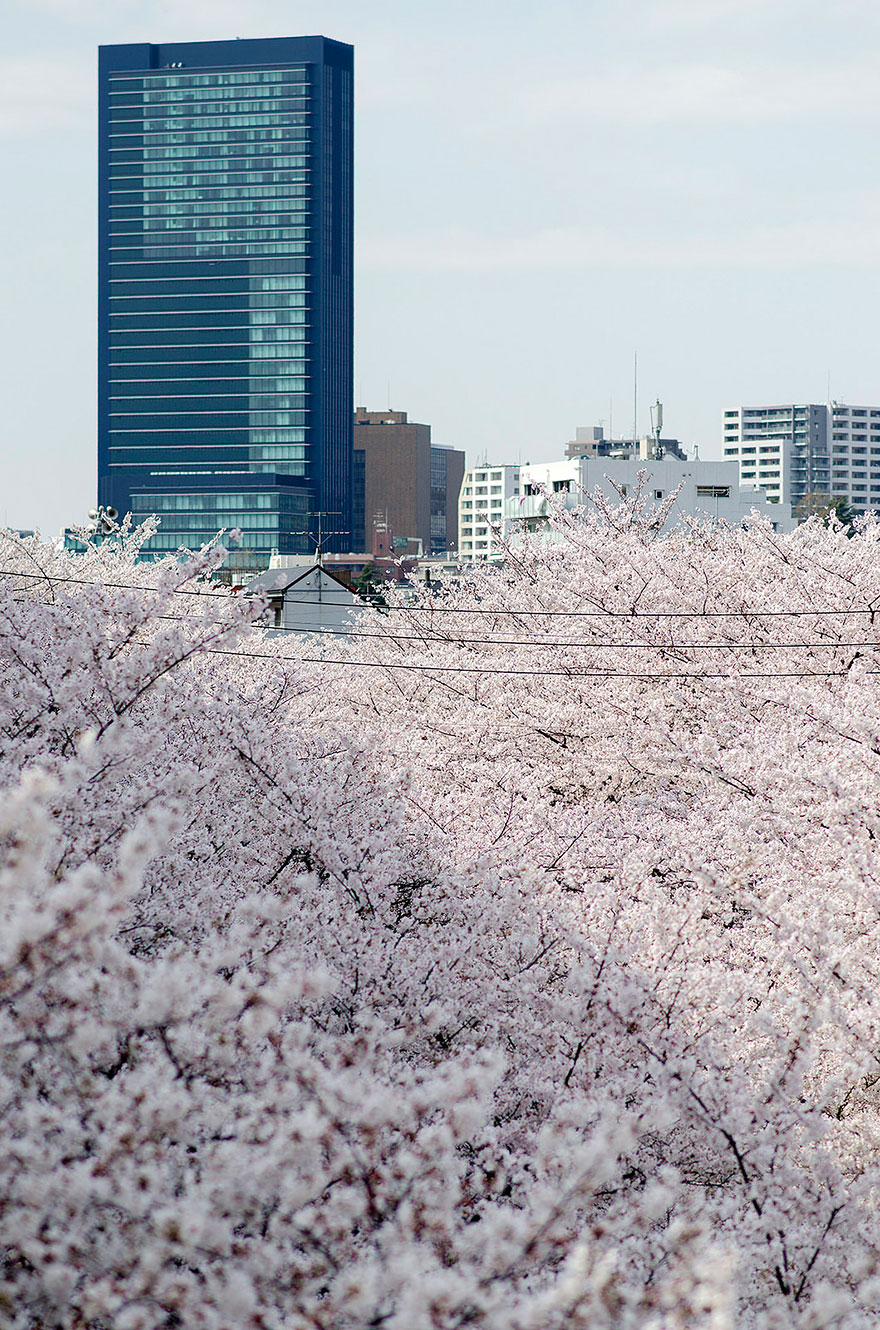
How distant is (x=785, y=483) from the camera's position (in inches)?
7392

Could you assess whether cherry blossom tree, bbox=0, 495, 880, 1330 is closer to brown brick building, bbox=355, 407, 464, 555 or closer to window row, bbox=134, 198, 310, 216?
window row, bbox=134, 198, 310, 216

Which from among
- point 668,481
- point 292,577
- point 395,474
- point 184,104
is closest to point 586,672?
point 292,577

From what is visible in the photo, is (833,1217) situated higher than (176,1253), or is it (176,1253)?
(176,1253)

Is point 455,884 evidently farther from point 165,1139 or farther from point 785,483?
point 785,483

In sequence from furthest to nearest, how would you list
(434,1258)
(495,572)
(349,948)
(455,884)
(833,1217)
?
(495,572), (455,884), (349,948), (833,1217), (434,1258)

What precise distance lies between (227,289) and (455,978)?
146 meters

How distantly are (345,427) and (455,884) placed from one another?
139 m

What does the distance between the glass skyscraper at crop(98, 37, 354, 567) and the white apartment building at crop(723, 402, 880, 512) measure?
232 feet

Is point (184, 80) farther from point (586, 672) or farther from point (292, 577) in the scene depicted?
point (586, 672)

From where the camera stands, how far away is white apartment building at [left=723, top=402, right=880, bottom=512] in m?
189

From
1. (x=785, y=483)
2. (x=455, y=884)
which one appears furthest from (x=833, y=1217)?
(x=785, y=483)

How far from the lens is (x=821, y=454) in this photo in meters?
191

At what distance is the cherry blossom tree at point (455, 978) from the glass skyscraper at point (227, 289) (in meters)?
126

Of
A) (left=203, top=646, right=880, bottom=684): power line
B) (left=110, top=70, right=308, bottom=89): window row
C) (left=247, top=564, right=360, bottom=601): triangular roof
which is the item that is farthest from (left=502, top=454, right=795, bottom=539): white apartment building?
(left=110, top=70, right=308, bottom=89): window row
